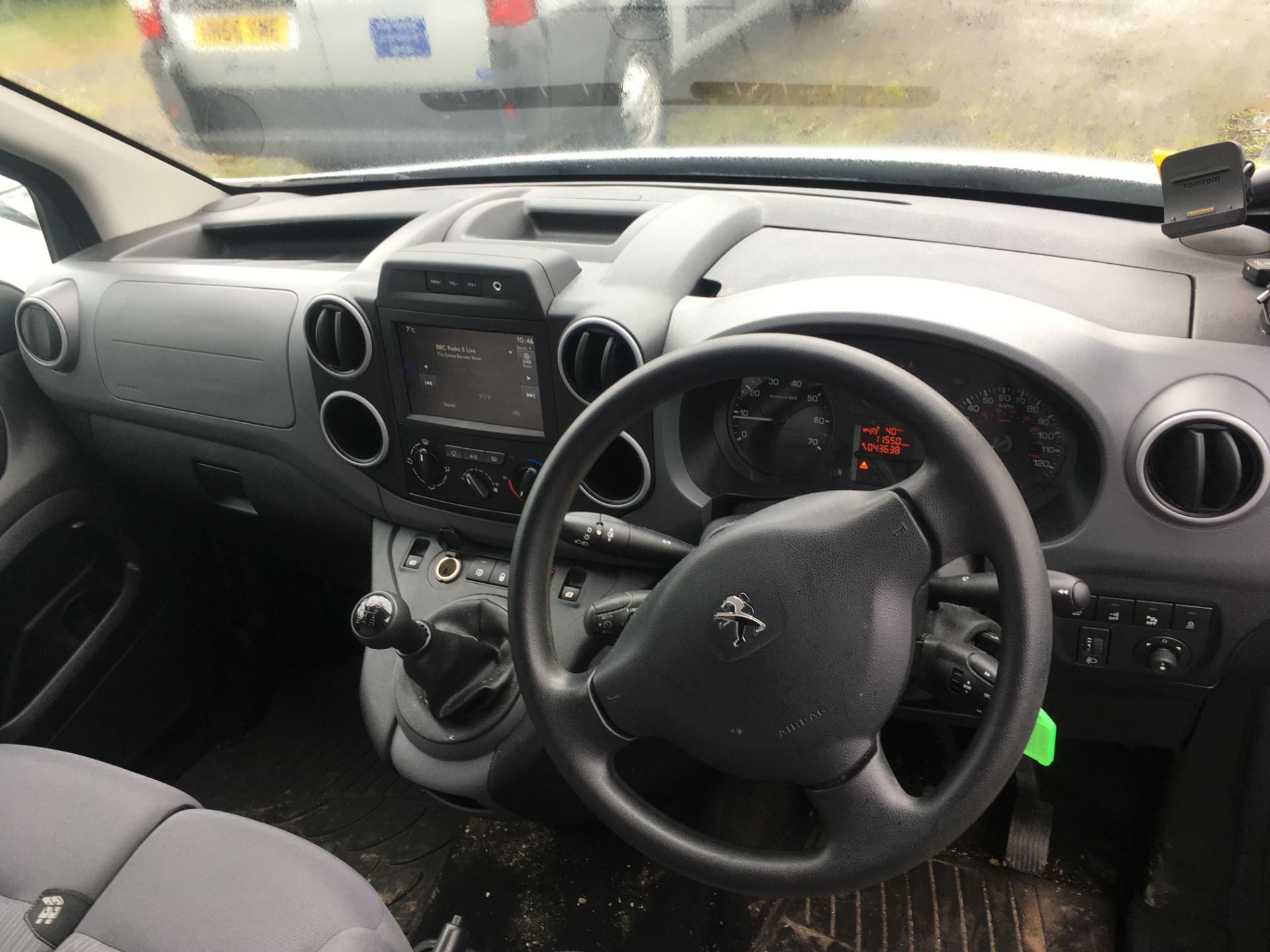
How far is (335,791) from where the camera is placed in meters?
2.11

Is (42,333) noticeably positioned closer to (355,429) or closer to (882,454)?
(355,429)

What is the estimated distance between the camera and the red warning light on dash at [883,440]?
1234 millimetres

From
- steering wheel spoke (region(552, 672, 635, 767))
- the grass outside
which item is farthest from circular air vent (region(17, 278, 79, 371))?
steering wheel spoke (region(552, 672, 635, 767))

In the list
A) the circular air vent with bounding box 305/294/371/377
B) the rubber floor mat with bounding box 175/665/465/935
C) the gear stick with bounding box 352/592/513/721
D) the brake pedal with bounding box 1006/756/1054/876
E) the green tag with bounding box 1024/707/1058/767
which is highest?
the circular air vent with bounding box 305/294/371/377

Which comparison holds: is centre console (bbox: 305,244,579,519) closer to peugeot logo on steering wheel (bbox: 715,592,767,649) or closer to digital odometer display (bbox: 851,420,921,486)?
digital odometer display (bbox: 851,420,921,486)

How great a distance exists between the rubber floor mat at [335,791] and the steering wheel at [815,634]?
1.14 meters

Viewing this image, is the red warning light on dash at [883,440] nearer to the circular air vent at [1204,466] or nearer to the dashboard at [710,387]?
the dashboard at [710,387]

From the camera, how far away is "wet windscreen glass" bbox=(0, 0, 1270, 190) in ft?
4.32

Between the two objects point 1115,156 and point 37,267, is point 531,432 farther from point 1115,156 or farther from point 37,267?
point 37,267

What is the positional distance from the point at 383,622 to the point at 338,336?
53 cm

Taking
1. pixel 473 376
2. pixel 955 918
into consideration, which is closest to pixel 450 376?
pixel 473 376

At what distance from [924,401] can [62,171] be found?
6.27ft

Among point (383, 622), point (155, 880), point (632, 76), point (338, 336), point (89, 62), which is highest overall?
point (89, 62)

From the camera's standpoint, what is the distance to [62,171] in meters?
1.92
